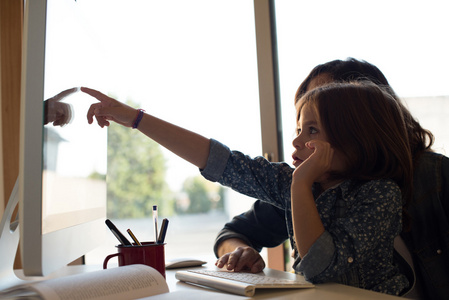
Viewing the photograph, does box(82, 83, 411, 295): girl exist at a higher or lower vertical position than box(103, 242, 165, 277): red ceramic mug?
higher

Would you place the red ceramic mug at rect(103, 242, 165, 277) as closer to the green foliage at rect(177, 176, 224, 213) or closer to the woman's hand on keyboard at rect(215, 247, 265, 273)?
the woman's hand on keyboard at rect(215, 247, 265, 273)

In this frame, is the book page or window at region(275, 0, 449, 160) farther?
window at region(275, 0, 449, 160)

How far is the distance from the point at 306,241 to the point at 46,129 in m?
0.50

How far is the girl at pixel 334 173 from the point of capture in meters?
0.80

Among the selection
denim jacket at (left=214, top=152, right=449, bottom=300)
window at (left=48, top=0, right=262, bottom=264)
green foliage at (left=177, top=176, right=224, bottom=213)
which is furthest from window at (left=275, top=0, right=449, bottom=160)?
green foliage at (left=177, top=176, right=224, bottom=213)

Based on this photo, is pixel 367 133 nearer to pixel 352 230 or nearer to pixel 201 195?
pixel 352 230

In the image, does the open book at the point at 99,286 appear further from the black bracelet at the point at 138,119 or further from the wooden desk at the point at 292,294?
the black bracelet at the point at 138,119

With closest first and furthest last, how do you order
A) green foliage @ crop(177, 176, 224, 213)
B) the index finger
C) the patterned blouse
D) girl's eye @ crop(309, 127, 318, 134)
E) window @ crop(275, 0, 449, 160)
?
the patterned blouse
the index finger
girl's eye @ crop(309, 127, 318, 134)
window @ crop(275, 0, 449, 160)
green foliage @ crop(177, 176, 224, 213)

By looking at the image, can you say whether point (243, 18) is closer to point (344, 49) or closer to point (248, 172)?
point (344, 49)

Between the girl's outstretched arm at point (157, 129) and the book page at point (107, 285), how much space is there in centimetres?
38

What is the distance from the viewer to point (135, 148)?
10609 mm

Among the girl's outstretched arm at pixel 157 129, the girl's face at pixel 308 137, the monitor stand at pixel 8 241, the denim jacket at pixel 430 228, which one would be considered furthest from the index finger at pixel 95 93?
the denim jacket at pixel 430 228

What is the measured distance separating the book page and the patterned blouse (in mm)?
286

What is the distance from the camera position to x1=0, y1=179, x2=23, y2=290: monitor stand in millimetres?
803
